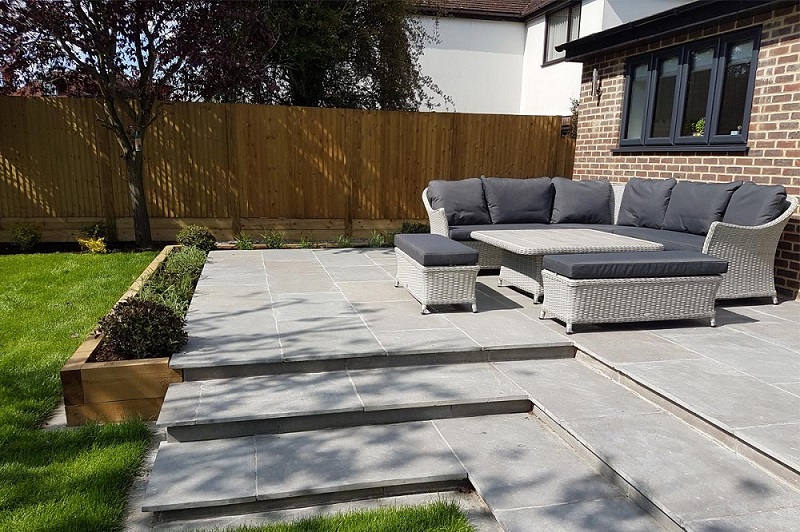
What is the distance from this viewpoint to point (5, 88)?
24.6ft

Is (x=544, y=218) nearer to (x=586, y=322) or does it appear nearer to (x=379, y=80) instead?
(x=586, y=322)

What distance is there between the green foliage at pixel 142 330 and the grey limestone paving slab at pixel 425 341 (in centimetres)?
140

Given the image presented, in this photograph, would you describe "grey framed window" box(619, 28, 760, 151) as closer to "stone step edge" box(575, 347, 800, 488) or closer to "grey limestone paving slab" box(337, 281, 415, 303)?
"stone step edge" box(575, 347, 800, 488)

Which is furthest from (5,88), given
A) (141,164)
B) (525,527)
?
(525,527)

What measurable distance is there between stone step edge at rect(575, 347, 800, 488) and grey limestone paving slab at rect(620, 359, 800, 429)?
3cm

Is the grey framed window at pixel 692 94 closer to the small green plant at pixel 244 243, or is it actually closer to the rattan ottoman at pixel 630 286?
the rattan ottoman at pixel 630 286

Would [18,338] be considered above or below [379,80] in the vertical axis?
below

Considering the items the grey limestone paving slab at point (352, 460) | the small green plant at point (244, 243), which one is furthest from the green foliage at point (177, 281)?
the grey limestone paving slab at point (352, 460)

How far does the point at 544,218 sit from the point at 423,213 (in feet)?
9.03

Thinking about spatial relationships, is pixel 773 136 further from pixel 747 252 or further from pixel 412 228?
pixel 412 228

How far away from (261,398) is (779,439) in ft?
8.85

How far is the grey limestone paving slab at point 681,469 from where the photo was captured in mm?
2352

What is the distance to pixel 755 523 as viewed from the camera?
223cm

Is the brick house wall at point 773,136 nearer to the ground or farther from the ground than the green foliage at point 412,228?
farther from the ground
